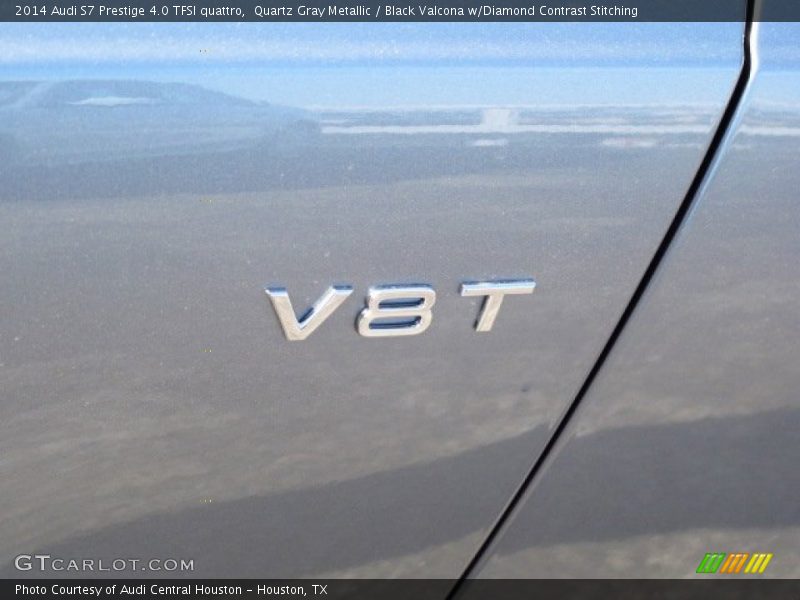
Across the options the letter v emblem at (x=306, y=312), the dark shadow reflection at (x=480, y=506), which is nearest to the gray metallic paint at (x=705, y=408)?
the dark shadow reflection at (x=480, y=506)

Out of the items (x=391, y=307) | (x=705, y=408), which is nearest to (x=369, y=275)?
(x=391, y=307)

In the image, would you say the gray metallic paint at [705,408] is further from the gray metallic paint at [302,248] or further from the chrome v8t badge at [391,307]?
the chrome v8t badge at [391,307]

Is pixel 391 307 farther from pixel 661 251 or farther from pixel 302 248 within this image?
pixel 661 251

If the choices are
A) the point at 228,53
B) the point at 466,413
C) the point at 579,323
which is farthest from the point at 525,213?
the point at 228,53
